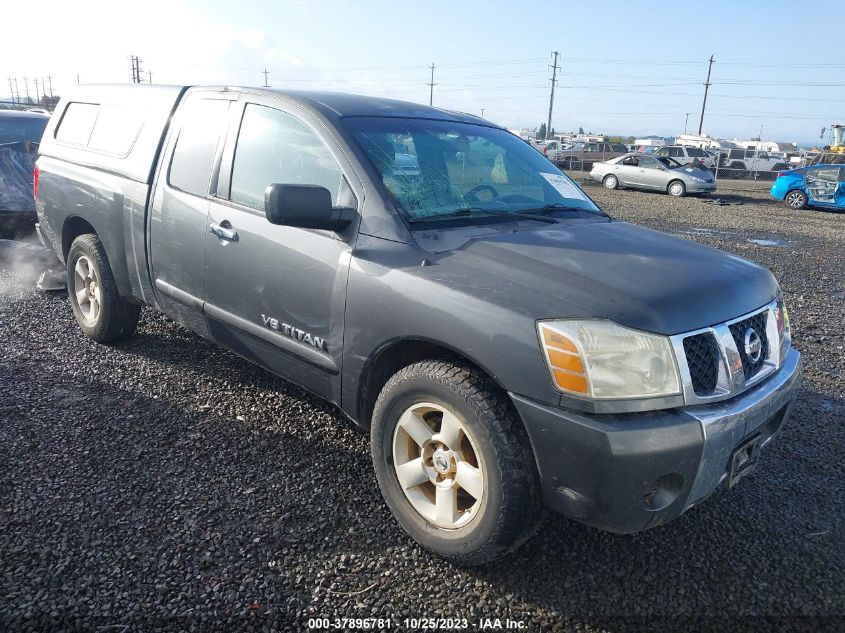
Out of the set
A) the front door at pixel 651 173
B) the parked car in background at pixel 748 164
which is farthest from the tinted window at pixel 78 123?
the parked car in background at pixel 748 164

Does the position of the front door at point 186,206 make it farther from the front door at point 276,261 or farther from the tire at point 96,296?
the tire at point 96,296

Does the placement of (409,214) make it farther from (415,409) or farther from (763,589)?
(763,589)

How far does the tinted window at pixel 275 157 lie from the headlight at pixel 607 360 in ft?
4.53

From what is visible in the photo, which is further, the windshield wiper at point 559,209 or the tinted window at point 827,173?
the tinted window at point 827,173

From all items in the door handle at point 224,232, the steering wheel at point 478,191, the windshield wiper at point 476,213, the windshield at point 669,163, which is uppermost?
the steering wheel at point 478,191

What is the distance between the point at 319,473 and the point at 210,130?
2.08 m

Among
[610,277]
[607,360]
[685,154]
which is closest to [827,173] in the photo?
[685,154]

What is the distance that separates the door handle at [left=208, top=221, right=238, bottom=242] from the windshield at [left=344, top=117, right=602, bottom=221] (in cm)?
84

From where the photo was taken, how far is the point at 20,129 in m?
7.53

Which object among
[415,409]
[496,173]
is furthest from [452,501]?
[496,173]

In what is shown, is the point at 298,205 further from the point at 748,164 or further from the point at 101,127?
the point at 748,164

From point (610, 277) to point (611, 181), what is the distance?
22576 millimetres

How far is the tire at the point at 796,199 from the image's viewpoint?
1848 cm

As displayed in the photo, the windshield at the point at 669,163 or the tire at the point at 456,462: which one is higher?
the windshield at the point at 669,163
